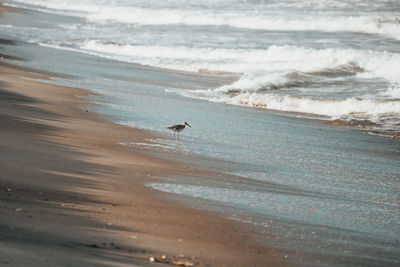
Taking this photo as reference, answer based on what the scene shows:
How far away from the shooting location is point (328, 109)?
15.7 metres

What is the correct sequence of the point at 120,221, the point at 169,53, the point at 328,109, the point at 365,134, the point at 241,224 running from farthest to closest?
1. the point at 169,53
2. the point at 328,109
3. the point at 365,134
4. the point at 241,224
5. the point at 120,221

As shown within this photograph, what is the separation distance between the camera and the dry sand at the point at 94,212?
484cm

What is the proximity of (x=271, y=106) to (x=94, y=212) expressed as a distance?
35.4 ft

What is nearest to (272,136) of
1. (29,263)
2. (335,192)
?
(335,192)

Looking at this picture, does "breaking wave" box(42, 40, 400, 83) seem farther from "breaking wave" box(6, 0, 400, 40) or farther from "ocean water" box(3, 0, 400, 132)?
"breaking wave" box(6, 0, 400, 40)

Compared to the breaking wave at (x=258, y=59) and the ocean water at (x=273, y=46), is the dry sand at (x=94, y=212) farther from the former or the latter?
the breaking wave at (x=258, y=59)

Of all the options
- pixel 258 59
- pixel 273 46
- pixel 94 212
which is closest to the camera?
pixel 94 212

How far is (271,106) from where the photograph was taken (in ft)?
53.7

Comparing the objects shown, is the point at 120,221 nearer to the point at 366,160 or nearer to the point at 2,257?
the point at 2,257

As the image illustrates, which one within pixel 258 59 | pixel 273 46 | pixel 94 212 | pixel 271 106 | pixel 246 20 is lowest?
pixel 94 212

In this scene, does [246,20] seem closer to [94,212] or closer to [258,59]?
[258,59]

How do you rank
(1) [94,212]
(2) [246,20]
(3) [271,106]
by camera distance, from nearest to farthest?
(1) [94,212] → (3) [271,106] → (2) [246,20]

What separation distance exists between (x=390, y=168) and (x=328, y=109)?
5.68m

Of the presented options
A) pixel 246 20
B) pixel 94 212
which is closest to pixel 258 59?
pixel 246 20
